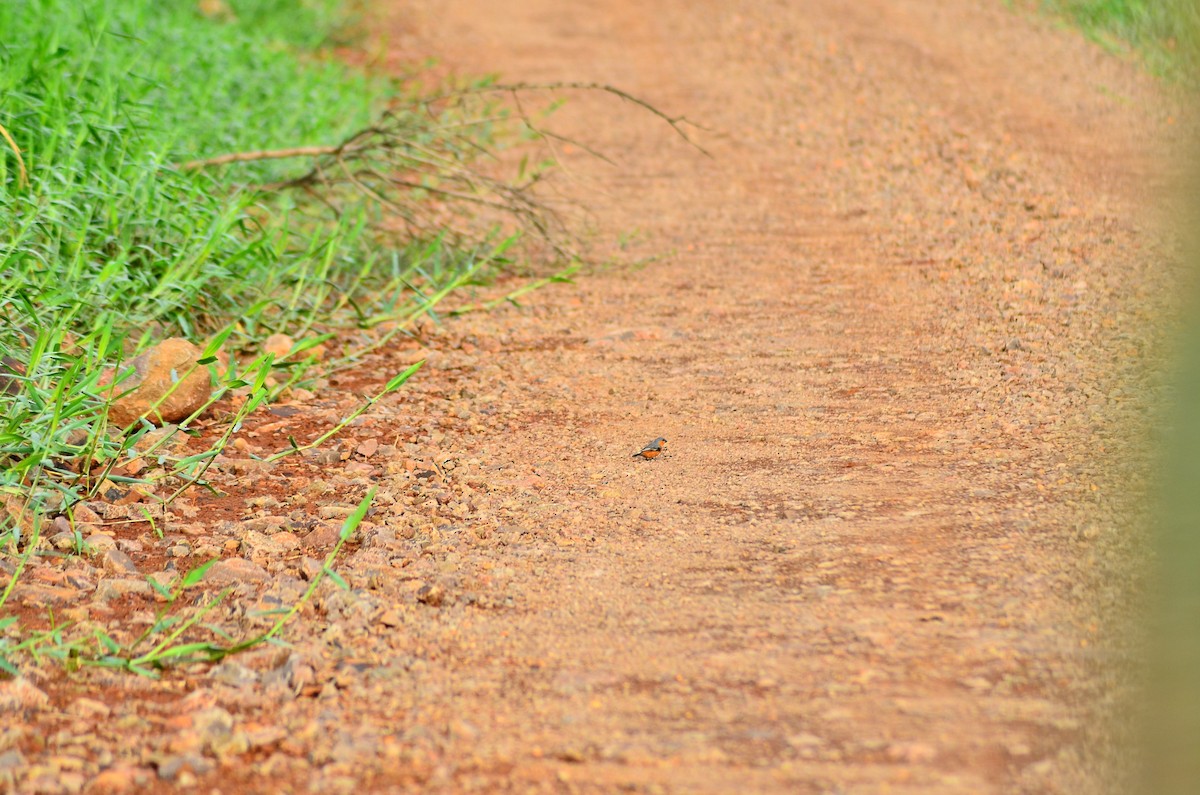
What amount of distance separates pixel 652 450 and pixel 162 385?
1107 millimetres

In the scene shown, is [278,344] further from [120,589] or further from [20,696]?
[20,696]

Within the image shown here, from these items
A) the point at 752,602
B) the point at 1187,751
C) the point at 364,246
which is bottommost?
the point at 364,246

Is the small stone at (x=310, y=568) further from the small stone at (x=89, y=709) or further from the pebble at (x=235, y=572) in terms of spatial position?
the small stone at (x=89, y=709)

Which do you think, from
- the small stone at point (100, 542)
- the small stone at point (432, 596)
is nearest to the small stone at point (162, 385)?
the small stone at point (100, 542)

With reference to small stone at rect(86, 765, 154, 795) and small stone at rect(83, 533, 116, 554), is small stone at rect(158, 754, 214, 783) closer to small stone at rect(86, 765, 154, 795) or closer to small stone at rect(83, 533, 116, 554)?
small stone at rect(86, 765, 154, 795)

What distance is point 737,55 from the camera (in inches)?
283

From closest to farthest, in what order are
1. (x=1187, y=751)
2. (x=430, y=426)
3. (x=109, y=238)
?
(x=1187, y=751) < (x=430, y=426) < (x=109, y=238)

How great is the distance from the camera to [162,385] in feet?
8.96

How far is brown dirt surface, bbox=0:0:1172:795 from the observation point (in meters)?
1.58

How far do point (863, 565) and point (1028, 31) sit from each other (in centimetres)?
621

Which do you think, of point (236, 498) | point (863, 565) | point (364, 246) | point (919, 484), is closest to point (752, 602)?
point (863, 565)

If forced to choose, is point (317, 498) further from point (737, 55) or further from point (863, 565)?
point (737, 55)

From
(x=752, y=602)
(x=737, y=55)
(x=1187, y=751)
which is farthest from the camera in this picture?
(x=737, y=55)

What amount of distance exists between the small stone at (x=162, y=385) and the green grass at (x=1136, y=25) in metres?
5.53
